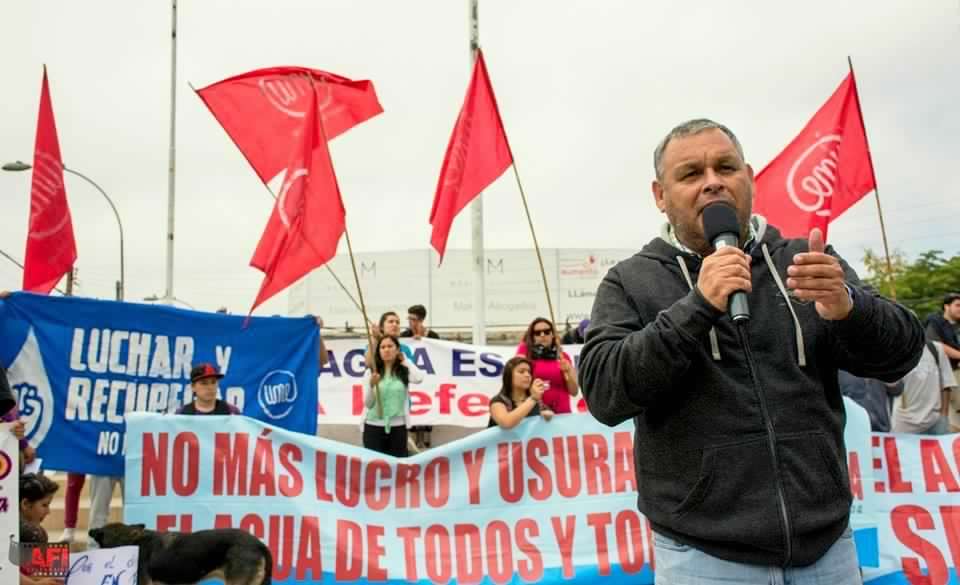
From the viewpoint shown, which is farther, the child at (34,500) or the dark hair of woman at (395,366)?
the dark hair of woman at (395,366)

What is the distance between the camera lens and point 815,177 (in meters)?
7.73

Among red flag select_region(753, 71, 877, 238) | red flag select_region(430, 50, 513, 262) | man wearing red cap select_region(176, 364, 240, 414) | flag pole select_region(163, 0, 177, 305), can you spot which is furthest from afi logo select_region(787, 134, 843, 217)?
flag pole select_region(163, 0, 177, 305)

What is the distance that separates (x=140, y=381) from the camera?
666 cm

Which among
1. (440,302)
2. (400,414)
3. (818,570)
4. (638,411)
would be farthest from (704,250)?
(440,302)

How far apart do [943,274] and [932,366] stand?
31060 mm

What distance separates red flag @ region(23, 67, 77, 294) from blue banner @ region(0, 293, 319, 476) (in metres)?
0.62

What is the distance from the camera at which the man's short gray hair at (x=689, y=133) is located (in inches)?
69.6

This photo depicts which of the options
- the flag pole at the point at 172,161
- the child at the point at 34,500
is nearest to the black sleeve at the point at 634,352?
the child at the point at 34,500

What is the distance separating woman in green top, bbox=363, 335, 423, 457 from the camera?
6.85m

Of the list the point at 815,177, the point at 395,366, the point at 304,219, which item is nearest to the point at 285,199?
the point at 304,219

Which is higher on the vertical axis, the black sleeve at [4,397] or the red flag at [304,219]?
the red flag at [304,219]

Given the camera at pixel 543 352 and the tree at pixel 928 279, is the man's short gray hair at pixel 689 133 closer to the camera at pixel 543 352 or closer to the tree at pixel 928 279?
the camera at pixel 543 352

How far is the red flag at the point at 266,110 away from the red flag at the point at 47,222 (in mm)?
1330

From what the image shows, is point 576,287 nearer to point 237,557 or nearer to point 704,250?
point 237,557
